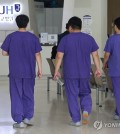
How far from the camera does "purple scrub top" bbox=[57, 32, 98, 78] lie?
20.2 feet

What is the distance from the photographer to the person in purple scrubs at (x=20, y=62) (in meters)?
6.06

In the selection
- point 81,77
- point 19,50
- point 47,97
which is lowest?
point 47,97

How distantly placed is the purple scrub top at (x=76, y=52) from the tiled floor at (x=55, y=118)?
0.78 m

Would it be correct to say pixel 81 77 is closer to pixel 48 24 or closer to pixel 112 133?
pixel 112 133

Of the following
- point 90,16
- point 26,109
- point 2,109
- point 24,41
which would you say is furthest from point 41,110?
point 90,16

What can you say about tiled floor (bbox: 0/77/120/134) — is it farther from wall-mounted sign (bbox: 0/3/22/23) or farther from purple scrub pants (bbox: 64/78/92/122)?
wall-mounted sign (bbox: 0/3/22/23)

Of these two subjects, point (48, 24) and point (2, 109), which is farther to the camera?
point (48, 24)

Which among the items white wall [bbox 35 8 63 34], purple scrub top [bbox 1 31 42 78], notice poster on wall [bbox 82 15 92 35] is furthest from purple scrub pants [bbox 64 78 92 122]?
white wall [bbox 35 8 63 34]

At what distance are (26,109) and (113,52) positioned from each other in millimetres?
1559

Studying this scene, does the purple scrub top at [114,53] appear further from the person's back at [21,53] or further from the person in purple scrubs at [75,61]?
the person's back at [21,53]

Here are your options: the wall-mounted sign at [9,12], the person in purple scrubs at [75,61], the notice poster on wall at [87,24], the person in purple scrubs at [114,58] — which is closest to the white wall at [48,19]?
the notice poster on wall at [87,24]

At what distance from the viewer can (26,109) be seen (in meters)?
6.22

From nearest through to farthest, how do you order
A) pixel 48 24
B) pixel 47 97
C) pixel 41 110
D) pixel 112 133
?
pixel 112 133
pixel 41 110
pixel 47 97
pixel 48 24

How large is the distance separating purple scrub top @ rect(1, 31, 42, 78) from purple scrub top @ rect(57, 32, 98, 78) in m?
0.42
